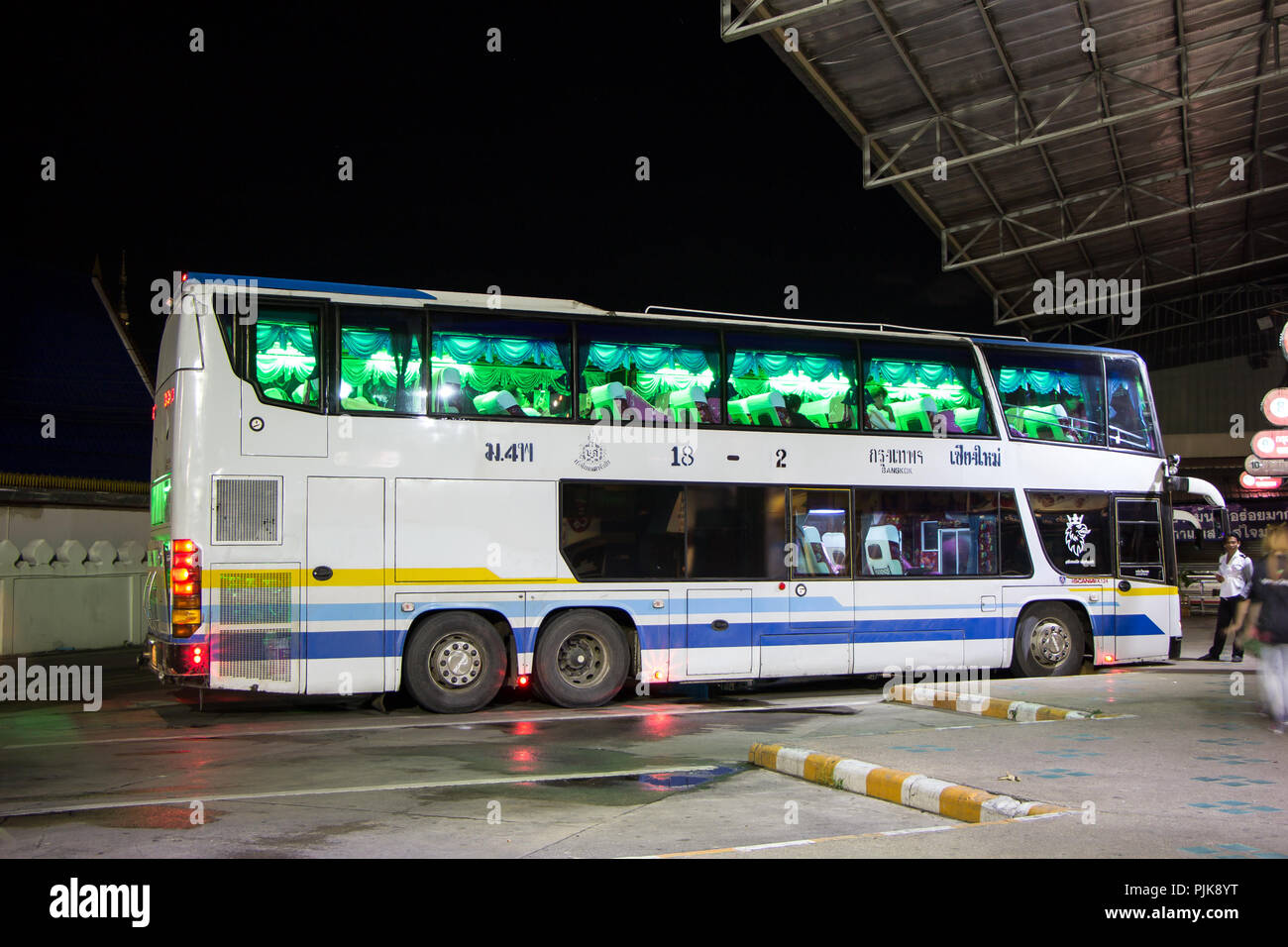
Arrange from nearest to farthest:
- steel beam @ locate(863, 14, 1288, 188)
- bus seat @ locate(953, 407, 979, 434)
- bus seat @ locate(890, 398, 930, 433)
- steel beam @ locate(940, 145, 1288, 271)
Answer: bus seat @ locate(890, 398, 930, 433), bus seat @ locate(953, 407, 979, 434), steel beam @ locate(863, 14, 1288, 188), steel beam @ locate(940, 145, 1288, 271)

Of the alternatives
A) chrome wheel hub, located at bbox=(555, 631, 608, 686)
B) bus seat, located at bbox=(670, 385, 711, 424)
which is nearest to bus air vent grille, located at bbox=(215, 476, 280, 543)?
chrome wheel hub, located at bbox=(555, 631, 608, 686)

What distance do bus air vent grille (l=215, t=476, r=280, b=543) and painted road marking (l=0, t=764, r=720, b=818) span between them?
388cm

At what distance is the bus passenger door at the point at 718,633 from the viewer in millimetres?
A: 12594

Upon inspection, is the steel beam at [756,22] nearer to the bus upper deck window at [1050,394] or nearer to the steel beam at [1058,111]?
the steel beam at [1058,111]

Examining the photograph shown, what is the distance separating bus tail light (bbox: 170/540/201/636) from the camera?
1062 centimetres

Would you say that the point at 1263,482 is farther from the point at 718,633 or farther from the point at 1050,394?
the point at 718,633

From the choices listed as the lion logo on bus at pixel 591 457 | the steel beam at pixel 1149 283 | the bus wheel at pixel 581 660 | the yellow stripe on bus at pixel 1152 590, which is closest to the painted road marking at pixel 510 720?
the bus wheel at pixel 581 660

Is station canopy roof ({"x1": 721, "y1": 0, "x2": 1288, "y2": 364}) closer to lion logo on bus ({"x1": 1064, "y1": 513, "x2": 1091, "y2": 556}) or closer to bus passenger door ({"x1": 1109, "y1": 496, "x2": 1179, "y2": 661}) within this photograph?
bus passenger door ({"x1": 1109, "y1": 496, "x2": 1179, "y2": 661})

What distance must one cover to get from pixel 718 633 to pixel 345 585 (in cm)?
403

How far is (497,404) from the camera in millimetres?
11961

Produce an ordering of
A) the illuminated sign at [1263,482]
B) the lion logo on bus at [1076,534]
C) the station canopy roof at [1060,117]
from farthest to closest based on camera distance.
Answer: the illuminated sign at [1263,482], the station canopy roof at [1060,117], the lion logo on bus at [1076,534]

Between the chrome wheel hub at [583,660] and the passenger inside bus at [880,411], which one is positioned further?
the passenger inside bus at [880,411]

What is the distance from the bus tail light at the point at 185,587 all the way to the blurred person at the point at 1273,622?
9200mm

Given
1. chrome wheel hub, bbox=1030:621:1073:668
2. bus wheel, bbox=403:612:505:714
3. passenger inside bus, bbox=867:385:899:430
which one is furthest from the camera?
chrome wheel hub, bbox=1030:621:1073:668
